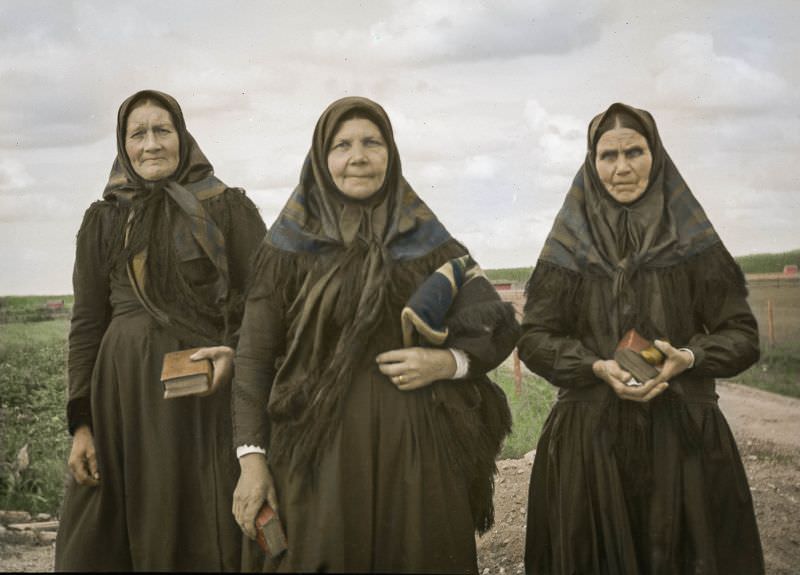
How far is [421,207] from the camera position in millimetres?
3887

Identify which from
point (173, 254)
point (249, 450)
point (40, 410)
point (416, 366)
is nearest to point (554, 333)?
point (416, 366)

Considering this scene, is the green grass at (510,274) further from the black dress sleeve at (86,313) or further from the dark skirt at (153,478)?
the black dress sleeve at (86,313)

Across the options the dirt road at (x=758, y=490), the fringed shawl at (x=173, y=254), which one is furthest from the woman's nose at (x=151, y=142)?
the dirt road at (x=758, y=490)

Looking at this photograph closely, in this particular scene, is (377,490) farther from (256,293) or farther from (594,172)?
(594,172)

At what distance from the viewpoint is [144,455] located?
4.12 metres

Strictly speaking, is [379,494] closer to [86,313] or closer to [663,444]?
[663,444]

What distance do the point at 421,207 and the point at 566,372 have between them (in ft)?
2.83

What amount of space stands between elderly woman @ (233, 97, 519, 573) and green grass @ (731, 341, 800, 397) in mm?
1529

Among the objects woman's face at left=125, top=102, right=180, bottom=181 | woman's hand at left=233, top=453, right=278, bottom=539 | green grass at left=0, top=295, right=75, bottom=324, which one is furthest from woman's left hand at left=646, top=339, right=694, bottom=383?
green grass at left=0, top=295, right=75, bottom=324

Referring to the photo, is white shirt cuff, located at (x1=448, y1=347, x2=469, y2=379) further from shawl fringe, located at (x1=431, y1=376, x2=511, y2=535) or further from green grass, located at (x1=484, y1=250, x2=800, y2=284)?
green grass, located at (x1=484, y1=250, x2=800, y2=284)

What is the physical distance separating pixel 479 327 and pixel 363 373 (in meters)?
0.45

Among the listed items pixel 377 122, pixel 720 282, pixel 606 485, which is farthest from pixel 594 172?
pixel 606 485

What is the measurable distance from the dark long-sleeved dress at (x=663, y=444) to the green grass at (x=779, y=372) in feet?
2.58

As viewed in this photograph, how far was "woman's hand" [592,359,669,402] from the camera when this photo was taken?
393 centimetres
